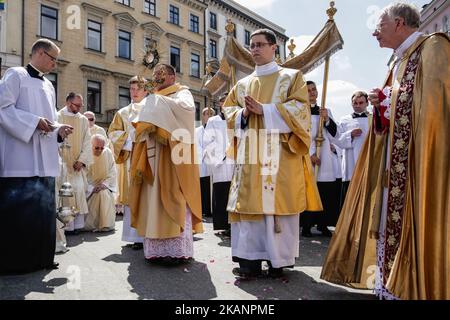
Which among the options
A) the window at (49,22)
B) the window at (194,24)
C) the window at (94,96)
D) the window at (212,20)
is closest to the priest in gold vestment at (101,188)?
the window at (49,22)

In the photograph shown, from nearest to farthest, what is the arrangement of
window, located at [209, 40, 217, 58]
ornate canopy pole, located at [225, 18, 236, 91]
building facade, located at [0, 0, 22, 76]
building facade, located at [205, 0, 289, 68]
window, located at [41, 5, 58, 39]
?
1. ornate canopy pole, located at [225, 18, 236, 91]
2. building facade, located at [0, 0, 22, 76]
3. window, located at [41, 5, 58, 39]
4. building facade, located at [205, 0, 289, 68]
5. window, located at [209, 40, 217, 58]

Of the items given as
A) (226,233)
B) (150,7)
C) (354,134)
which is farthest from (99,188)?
(150,7)

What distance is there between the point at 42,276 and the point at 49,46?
7.70ft

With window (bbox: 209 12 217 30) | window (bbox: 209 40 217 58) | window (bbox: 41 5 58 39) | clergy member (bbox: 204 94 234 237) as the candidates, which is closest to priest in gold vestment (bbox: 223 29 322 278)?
clergy member (bbox: 204 94 234 237)

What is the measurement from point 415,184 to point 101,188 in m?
5.62

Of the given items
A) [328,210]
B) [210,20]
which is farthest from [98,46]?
[328,210]

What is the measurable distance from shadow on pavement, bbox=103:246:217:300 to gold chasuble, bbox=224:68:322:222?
688 mm

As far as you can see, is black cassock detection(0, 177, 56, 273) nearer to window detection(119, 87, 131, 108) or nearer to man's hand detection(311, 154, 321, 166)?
man's hand detection(311, 154, 321, 166)

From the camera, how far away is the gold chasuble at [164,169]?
13.7 feet

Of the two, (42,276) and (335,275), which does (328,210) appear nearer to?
(335,275)

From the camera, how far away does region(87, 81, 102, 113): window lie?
24.3 metres

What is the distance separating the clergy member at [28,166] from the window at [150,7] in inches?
1025

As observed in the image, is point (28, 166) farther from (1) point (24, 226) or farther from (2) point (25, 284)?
(2) point (25, 284)

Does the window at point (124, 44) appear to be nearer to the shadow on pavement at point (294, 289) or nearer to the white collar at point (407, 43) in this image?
the shadow on pavement at point (294, 289)
